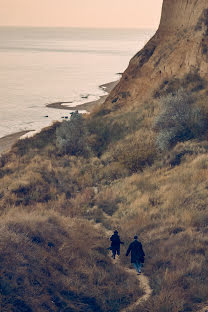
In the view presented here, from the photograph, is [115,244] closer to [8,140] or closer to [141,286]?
[141,286]

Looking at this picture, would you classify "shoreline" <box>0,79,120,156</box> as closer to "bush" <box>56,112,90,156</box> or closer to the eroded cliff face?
"bush" <box>56,112,90,156</box>

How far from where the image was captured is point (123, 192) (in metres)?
17.4

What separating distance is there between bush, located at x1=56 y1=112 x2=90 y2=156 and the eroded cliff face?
4439mm

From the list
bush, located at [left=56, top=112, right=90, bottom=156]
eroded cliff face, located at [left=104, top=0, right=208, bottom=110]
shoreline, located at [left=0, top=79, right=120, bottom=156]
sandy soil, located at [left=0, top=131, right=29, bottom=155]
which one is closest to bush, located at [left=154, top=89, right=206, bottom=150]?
bush, located at [left=56, top=112, right=90, bottom=156]

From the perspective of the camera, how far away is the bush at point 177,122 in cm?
2094

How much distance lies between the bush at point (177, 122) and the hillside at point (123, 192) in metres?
0.06

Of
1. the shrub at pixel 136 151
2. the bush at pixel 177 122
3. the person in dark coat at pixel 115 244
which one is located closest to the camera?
the person in dark coat at pixel 115 244

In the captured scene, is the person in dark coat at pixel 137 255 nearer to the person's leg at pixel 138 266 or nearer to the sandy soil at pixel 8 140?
the person's leg at pixel 138 266

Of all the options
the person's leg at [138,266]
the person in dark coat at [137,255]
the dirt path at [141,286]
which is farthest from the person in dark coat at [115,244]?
the person's leg at [138,266]

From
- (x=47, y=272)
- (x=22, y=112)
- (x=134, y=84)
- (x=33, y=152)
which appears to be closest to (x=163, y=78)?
(x=134, y=84)

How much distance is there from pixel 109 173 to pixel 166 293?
11621 millimetres

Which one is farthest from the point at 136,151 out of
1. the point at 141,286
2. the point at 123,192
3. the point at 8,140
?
the point at 8,140

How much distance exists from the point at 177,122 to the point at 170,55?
8748 mm

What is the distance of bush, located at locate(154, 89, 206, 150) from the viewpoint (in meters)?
20.9
